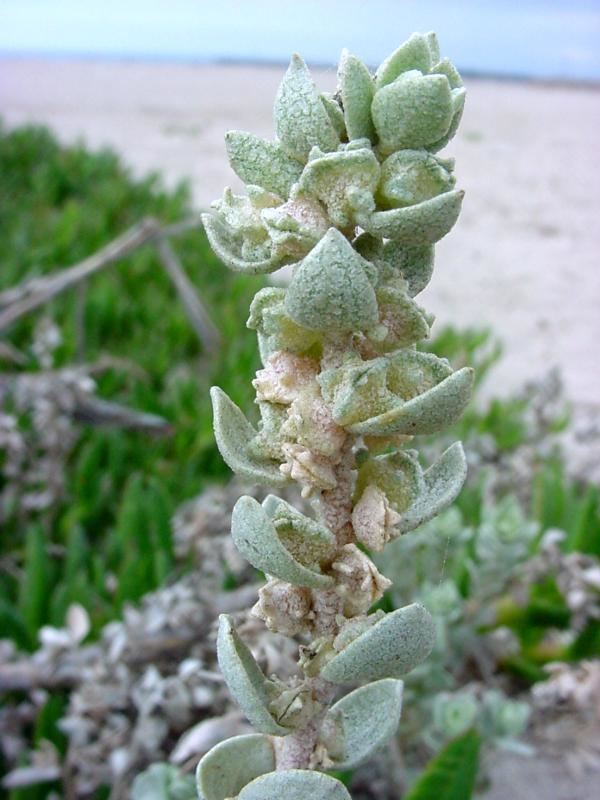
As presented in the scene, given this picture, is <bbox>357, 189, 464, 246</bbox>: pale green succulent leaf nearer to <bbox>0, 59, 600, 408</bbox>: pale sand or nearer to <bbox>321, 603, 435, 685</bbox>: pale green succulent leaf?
<bbox>321, 603, 435, 685</bbox>: pale green succulent leaf

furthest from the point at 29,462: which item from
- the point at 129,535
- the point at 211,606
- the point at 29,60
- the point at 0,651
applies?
the point at 29,60

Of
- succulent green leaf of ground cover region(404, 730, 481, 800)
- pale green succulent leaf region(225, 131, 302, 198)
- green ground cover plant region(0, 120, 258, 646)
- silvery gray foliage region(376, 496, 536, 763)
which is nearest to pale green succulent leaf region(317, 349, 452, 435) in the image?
pale green succulent leaf region(225, 131, 302, 198)

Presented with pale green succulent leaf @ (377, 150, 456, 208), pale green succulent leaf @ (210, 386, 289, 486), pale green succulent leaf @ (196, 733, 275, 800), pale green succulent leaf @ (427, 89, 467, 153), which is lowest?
pale green succulent leaf @ (196, 733, 275, 800)

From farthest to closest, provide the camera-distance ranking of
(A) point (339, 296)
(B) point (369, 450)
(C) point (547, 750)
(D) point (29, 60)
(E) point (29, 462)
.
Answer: (D) point (29, 60), (E) point (29, 462), (C) point (547, 750), (B) point (369, 450), (A) point (339, 296)

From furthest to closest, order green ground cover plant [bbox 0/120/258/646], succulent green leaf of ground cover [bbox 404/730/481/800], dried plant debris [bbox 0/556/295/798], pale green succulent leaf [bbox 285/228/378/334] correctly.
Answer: green ground cover plant [bbox 0/120/258/646] → dried plant debris [bbox 0/556/295/798] → succulent green leaf of ground cover [bbox 404/730/481/800] → pale green succulent leaf [bbox 285/228/378/334]

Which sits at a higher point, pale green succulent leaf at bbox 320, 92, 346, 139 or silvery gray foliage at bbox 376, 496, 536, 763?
pale green succulent leaf at bbox 320, 92, 346, 139

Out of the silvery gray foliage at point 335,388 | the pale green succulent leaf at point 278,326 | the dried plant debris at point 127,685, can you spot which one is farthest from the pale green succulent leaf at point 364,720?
the dried plant debris at point 127,685

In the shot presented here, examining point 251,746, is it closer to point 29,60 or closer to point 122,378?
point 122,378

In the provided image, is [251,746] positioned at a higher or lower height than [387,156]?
A: lower
